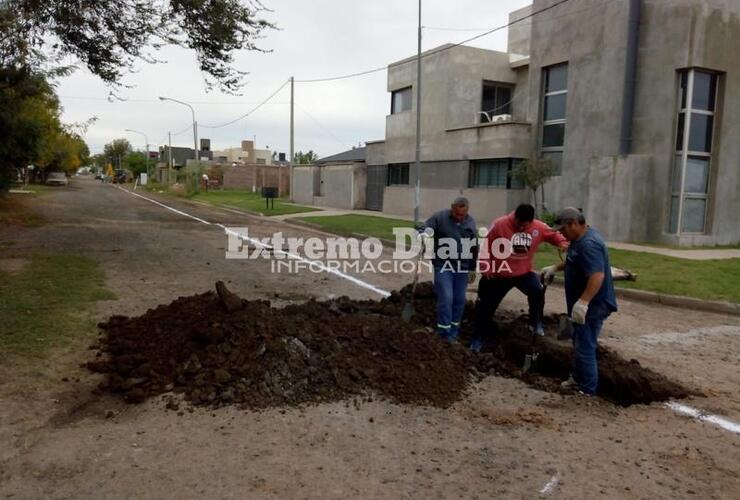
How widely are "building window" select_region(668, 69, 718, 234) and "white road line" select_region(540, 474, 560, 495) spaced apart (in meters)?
15.6

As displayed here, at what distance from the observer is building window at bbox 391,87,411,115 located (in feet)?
96.3

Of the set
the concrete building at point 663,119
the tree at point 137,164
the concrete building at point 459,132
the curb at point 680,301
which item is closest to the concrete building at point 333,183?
the concrete building at point 459,132

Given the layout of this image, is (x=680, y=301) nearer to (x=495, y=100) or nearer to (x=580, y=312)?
(x=580, y=312)

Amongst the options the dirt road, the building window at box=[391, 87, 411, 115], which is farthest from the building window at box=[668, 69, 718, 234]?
the building window at box=[391, 87, 411, 115]

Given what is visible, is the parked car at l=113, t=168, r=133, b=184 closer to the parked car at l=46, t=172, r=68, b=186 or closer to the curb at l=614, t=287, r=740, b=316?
the parked car at l=46, t=172, r=68, b=186

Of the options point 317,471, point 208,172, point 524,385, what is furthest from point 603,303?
point 208,172

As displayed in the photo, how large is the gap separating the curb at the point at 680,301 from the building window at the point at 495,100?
699 inches

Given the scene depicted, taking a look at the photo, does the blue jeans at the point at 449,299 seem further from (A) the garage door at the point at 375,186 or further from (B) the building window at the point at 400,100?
(A) the garage door at the point at 375,186

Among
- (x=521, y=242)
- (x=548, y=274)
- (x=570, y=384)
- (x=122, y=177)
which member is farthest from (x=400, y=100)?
(x=122, y=177)

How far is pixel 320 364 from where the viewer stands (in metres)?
5.05

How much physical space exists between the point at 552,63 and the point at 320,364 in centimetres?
1823

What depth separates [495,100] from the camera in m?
26.4

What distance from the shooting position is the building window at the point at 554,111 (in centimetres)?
2025

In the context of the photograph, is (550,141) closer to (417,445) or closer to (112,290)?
(112,290)
